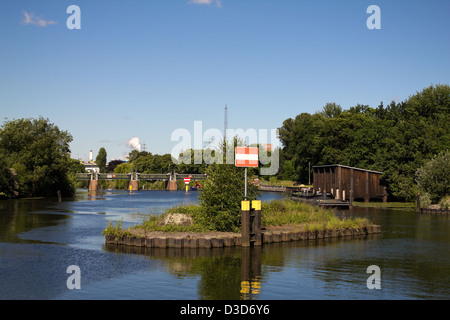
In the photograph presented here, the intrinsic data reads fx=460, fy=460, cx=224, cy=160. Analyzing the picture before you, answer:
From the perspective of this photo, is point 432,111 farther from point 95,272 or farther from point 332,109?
point 95,272

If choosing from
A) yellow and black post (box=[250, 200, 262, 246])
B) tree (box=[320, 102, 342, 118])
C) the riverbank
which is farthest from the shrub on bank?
tree (box=[320, 102, 342, 118])

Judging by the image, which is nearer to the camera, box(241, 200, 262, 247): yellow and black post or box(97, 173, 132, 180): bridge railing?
box(241, 200, 262, 247): yellow and black post

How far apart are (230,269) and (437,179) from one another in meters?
40.1

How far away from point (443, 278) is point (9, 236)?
2731 centimetres

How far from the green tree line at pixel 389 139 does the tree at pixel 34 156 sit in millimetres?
51814

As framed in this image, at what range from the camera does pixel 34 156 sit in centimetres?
8269

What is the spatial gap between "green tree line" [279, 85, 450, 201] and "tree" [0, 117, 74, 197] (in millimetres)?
51814

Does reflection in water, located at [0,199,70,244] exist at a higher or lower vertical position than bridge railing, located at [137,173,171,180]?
lower

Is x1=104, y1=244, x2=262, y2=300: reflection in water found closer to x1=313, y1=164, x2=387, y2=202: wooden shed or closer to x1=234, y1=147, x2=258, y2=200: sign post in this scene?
x1=234, y1=147, x2=258, y2=200: sign post

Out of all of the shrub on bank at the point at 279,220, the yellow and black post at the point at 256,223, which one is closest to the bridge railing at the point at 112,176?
the shrub on bank at the point at 279,220

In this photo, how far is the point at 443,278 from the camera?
1973cm

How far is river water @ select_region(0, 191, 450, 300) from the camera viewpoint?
1716 cm

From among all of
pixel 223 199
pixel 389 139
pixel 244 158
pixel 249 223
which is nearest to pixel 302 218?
pixel 223 199
